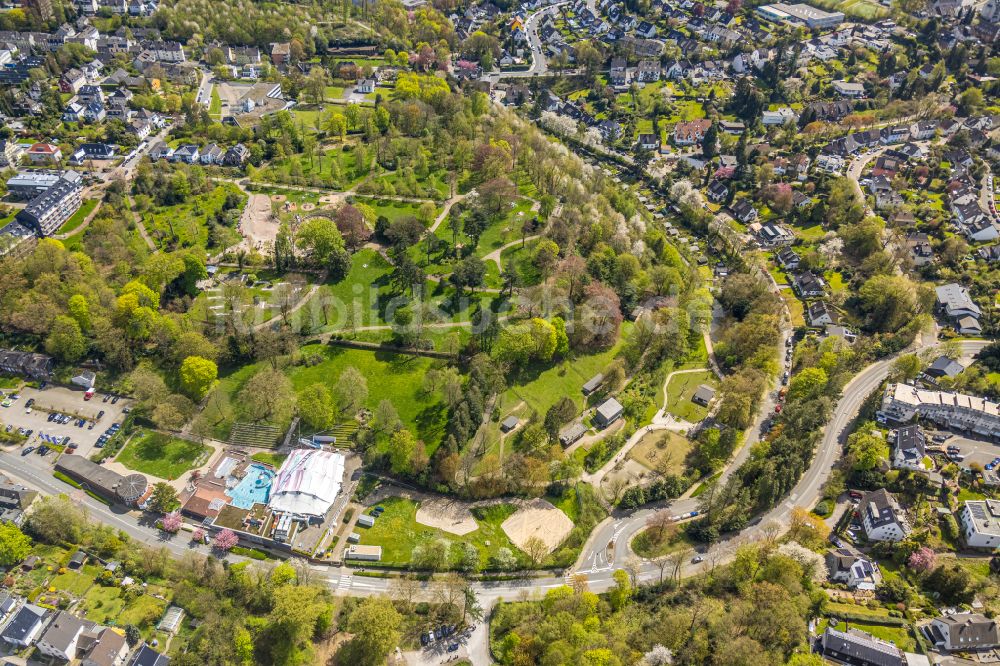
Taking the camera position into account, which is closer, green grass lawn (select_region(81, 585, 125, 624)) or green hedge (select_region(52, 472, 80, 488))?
green grass lawn (select_region(81, 585, 125, 624))

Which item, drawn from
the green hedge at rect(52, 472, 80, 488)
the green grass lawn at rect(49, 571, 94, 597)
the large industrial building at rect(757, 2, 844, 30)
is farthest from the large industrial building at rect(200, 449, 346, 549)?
the large industrial building at rect(757, 2, 844, 30)

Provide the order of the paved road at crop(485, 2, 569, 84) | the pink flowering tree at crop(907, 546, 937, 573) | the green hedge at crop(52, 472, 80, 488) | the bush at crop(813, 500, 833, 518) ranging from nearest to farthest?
the pink flowering tree at crop(907, 546, 937, 573) < the green hedge at crop(52, 472, 80, 488) < the bush at crop(813, 500, 833, 518) < the paved road at crop(485, 2, 569, 84)

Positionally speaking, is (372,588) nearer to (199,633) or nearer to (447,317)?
(199,633)

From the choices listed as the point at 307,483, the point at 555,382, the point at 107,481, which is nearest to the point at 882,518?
the point at 555,382

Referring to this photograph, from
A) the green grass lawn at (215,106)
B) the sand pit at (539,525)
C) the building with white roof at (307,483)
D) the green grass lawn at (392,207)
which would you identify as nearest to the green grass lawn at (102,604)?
the building with white roof at (307,483)

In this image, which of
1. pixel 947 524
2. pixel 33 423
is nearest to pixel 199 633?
pixel 33 423

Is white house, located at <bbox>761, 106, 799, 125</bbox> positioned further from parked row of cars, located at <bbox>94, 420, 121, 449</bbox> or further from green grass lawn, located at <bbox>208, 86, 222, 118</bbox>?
parked row of cars, located at <bbox>94, 420, 121, 449</bbox>

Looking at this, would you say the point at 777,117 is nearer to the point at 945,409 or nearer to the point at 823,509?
the point at 945,409
